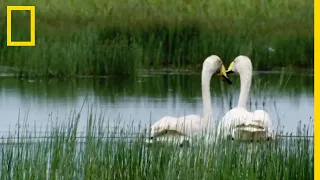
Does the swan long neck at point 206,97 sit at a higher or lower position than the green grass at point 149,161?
higher

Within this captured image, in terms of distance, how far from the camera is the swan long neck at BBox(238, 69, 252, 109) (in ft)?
45.6

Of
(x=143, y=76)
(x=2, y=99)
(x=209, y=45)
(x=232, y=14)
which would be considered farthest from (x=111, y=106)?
(x=232, y=14)

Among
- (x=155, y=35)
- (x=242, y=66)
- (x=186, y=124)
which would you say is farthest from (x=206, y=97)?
(x=155, y=35)

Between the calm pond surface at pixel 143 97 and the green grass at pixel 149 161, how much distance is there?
4092 mm

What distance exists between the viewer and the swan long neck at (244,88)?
1391 cm

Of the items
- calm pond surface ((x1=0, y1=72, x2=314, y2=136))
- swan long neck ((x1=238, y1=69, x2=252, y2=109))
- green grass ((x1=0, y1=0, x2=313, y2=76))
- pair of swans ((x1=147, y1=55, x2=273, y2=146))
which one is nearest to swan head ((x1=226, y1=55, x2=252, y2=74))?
swan long neck ((x1=238, y1=69, x2=252, y2=109))

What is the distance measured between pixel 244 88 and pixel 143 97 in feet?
12.3

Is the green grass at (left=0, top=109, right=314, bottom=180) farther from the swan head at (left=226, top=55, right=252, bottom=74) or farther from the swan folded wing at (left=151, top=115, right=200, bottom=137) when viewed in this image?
the swan head at (left=226, top=55, right=252, bottom=74)

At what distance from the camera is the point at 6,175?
29.9 ft

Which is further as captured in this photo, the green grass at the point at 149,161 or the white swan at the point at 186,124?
the white swan at the point at 186,124

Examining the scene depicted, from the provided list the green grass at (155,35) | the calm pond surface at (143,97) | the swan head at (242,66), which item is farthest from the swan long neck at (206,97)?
the green grass at (155,35)

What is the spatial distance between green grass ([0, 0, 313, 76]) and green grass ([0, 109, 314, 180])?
10493mm

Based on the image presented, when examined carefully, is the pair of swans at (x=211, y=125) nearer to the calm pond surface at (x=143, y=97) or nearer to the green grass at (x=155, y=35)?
the calm pond surface at (x=143, y=97)

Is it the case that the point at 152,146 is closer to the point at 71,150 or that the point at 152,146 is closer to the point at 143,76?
the point at 71,150
